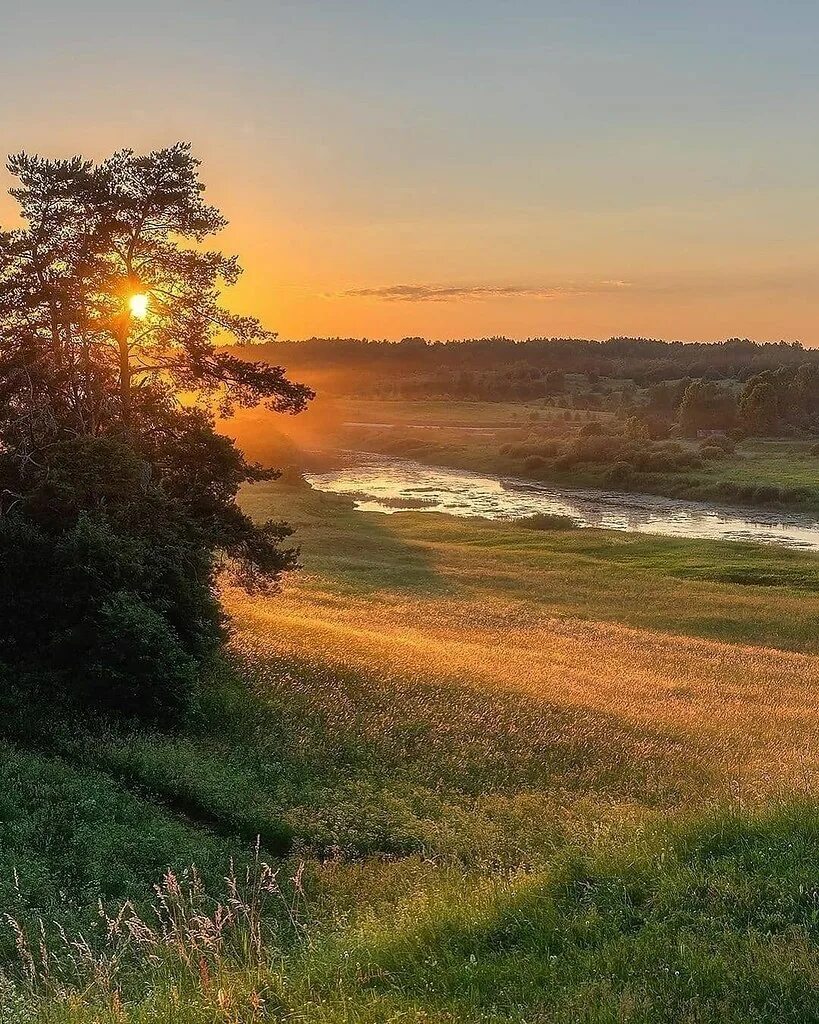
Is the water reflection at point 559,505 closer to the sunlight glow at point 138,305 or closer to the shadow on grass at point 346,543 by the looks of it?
the shadow on grass at point 346,543

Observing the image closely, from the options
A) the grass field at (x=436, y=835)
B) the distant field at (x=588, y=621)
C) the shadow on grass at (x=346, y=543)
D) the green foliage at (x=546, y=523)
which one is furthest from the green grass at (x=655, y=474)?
the grass field at (x=436, y=835)

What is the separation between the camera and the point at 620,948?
6.38 metres

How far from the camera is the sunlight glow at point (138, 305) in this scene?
2133 centimetres

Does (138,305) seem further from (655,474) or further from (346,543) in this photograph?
(655,474)

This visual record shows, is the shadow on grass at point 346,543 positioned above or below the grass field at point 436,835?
below

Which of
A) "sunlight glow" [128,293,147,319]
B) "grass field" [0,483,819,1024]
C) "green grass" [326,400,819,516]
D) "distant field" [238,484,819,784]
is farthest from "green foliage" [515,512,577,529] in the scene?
"sunlight glow" [128,293,147,319]

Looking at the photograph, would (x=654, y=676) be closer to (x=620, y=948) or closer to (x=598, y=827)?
(x=598, y=827)

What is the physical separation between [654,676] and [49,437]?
20.6 metres

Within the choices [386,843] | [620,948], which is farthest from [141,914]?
[620,948]

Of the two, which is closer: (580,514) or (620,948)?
(620,948)

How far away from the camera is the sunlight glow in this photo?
2133 centimetres

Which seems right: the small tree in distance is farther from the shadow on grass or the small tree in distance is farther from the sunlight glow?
the shadow on grass

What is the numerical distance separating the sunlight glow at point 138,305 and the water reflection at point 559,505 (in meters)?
67.4

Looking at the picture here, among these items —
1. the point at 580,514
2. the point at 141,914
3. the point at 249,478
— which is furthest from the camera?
the point at 580,514
